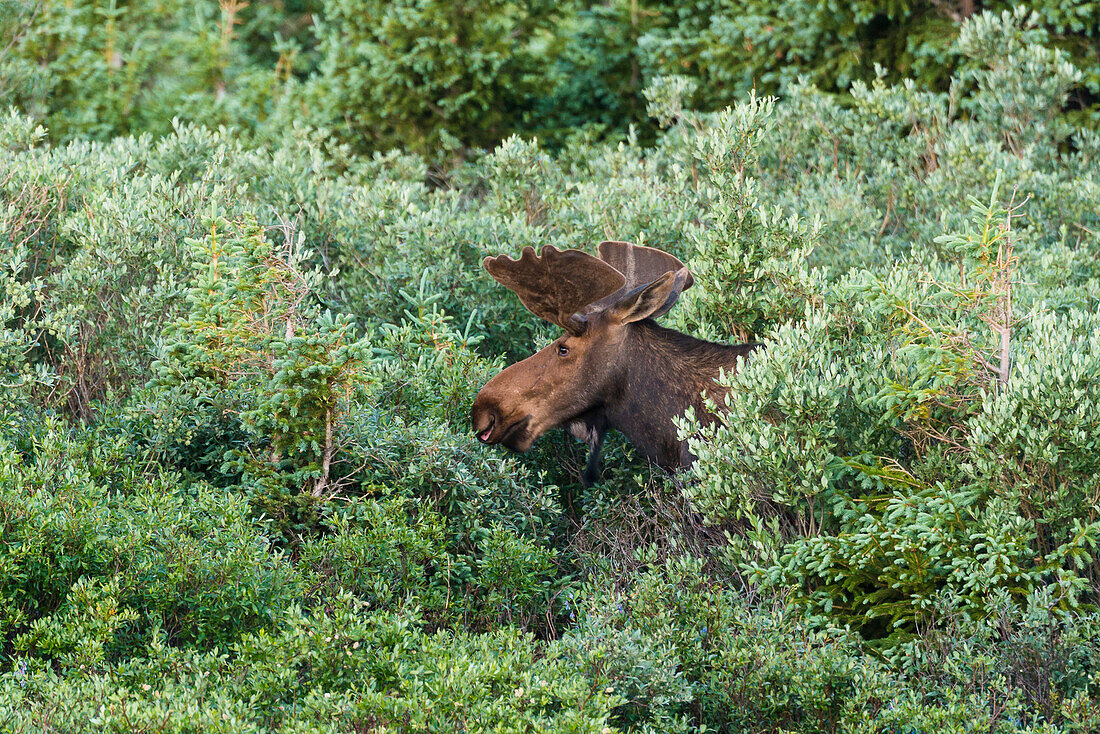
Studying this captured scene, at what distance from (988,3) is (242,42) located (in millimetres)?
11981

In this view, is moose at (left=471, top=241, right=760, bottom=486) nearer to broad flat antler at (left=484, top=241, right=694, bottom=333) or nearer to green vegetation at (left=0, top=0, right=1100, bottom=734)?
broad flat antler at (left=484, top=241, right=694, bottom=333)

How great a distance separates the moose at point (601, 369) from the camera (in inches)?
235

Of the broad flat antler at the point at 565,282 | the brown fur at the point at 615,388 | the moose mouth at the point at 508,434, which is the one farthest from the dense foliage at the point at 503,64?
the moose mouth at the point at 508,434

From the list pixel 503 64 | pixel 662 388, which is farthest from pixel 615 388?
pixel 503 64

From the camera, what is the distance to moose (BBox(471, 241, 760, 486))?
235 inches

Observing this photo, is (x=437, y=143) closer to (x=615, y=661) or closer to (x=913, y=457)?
(x=913, y=457)

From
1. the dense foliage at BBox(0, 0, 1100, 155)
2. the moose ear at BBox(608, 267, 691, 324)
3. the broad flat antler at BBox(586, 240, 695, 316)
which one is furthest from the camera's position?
the dense foliage at BBox(0, 0, 1100, 155)

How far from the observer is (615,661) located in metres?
4.46

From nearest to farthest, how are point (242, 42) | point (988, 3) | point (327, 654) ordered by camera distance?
point (327, 654)
point (988, 3)
point (242, 42)

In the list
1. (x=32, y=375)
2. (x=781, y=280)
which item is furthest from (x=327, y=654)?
(x=781, y=280)

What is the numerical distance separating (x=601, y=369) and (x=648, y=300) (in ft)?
1.45

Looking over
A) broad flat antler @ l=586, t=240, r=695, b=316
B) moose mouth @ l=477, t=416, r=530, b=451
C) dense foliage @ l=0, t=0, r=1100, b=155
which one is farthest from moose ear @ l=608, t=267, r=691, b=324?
dense foliage @ l=0, t=0, r=1100, b=155

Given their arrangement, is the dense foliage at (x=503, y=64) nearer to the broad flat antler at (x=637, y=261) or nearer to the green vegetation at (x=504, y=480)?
the green vegetation at (x=504, y=480)

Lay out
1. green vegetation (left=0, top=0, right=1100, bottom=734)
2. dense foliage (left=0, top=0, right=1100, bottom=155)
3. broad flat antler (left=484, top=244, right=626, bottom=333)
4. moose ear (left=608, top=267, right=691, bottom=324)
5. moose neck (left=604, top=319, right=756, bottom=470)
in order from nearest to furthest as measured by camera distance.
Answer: green vegetation (left=0, top=0, right=1100, bottom=734) → moose ear (left=608, top=267, right=691, bottom=324) → moose neck (left=604, top=319, right=756, bottom=470) → broad flat antler (left=484, top=244, right=626, bottom=333) → dense foliage (left=0, top=0, right=1100, bottom=155)
